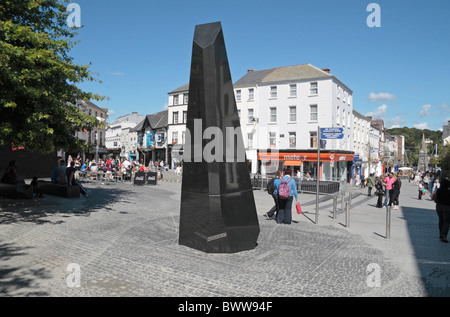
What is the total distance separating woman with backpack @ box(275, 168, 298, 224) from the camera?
10.3 metres

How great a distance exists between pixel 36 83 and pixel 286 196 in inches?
315

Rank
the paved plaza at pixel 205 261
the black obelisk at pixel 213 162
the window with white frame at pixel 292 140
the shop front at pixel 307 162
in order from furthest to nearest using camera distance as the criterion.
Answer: the window with white frame at pixel 292 140 < the shop front at pixel 307 162 < the black obelisk at pixel 213 162 < the paved plaza at pixel 205 261

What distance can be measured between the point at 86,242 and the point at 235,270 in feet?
12.2

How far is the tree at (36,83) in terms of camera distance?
844 centimetres

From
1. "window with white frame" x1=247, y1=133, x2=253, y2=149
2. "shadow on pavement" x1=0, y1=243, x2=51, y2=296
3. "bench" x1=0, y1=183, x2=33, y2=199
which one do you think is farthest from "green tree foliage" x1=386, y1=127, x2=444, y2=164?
"shadow on pavement" x1=0, y1=243, x2=51, y2=296

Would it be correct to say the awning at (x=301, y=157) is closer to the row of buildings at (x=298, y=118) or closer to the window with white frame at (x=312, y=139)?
the row of buildings at (x=298, y=118)

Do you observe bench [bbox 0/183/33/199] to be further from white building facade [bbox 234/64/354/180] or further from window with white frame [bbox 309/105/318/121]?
window with white frame [bbox 309/105/318/121]

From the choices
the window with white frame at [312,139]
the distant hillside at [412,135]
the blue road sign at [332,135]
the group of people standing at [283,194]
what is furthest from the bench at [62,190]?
the distant hillside at [412,135]

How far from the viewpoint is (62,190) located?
14828 mm

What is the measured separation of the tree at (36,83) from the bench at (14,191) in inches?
140

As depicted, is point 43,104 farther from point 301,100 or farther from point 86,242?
point 301,100

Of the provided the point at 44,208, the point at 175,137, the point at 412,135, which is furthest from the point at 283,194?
the point at 412,135

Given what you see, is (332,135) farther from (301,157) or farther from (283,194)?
(301,157)
